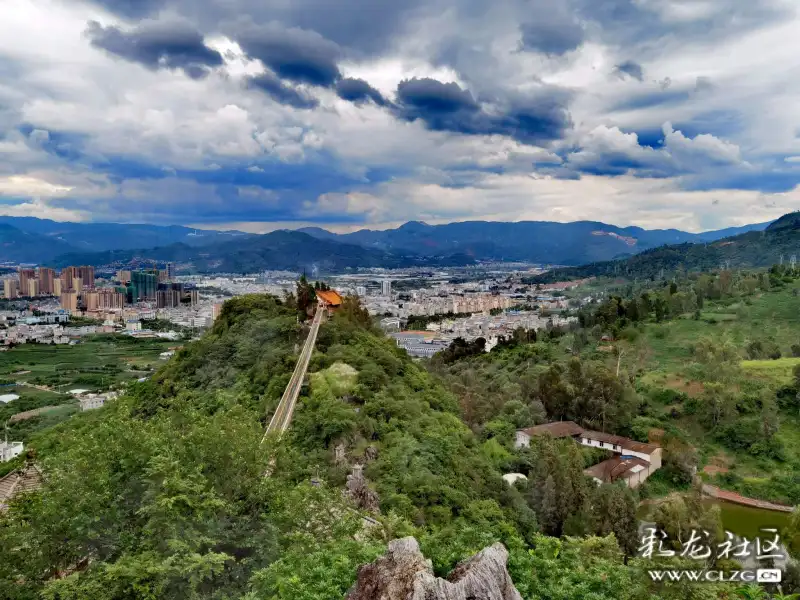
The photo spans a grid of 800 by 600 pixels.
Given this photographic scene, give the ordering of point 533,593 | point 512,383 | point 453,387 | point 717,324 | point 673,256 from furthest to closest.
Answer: point 673,256 → point 717,324 → point 512,383 → point 453,387 → point 533,593

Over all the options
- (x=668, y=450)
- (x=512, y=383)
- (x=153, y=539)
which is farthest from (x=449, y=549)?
(x=512, y=383)

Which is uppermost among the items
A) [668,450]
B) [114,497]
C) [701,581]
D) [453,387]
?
[114,497]

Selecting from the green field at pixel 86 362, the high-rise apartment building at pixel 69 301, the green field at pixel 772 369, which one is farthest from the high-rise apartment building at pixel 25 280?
the green field at pixel 772 369

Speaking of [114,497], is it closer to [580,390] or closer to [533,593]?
[533,593]

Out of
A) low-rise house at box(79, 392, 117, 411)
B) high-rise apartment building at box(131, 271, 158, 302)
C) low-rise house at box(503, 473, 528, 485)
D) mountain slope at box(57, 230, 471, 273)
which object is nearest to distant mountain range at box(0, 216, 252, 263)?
mountain slope at box(57, 230, 471, 273)

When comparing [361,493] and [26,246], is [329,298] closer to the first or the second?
[361,493]

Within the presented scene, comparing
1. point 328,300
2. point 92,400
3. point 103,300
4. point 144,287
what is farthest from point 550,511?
point 144,287
